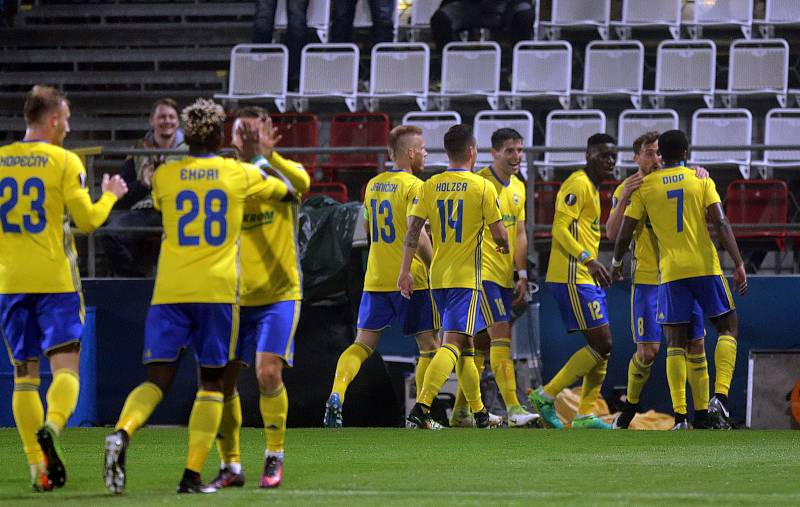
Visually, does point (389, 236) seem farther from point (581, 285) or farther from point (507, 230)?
point (581, 285)

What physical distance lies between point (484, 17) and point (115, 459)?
12264mm

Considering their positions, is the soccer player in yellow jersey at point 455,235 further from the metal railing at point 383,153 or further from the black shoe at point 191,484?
the black shoe at point 191,484

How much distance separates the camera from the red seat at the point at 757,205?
1312 cm

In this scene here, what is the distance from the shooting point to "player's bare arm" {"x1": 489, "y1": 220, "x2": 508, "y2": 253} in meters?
9.64

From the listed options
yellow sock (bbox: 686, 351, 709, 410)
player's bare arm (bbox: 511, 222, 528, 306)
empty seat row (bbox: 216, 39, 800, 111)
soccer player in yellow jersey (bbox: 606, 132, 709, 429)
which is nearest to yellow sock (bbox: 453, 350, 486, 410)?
player's bare arm (bbox: 511, 222, 528, 306)

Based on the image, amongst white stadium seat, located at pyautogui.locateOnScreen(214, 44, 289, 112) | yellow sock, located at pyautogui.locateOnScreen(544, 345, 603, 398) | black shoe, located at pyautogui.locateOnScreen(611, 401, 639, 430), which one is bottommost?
black shoe, located at pyautogui.locateOnScreen(611, 401, 639, 430)

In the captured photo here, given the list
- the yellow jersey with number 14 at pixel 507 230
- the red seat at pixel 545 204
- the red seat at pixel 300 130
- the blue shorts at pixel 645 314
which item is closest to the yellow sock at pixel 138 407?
the yellow jersey with number 14 at pixel 507 230

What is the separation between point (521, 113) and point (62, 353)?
9557 millimetres

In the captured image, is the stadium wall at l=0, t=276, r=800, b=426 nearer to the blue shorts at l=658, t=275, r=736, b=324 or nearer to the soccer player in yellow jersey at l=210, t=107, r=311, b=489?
the blue shorts at l=658, t=275, r=736, b=324

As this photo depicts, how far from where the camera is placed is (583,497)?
5629 mm

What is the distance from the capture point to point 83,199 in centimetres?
644

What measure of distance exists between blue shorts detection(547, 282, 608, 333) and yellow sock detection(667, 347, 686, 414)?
62 centimetres

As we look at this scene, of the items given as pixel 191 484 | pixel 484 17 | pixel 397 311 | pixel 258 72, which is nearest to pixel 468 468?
pixel 191 484

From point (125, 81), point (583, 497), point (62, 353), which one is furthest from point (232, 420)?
point (125, 81)
